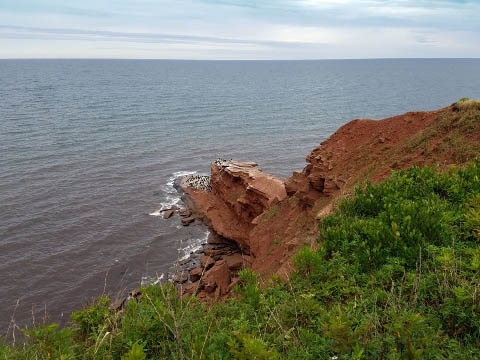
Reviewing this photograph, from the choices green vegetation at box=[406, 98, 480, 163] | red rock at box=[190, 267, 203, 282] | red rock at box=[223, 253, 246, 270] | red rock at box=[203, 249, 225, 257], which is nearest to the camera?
green vegetation at box=[406, 98, 480, 163]

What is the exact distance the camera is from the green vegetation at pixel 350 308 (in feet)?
15.3

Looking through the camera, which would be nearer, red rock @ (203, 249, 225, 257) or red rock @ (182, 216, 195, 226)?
red rock @ (203, 249, 225, 257)

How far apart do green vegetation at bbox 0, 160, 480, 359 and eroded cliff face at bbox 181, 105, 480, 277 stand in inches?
74.4

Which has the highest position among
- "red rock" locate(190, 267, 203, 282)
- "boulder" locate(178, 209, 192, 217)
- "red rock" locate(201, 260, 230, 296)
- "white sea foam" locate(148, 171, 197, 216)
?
"white sea foam" locate(148, 171, 197, 216)

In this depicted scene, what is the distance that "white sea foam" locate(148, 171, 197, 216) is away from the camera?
113 feet

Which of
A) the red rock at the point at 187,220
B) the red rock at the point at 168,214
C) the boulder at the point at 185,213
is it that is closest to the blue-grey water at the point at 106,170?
the red rock at the point at 168,214

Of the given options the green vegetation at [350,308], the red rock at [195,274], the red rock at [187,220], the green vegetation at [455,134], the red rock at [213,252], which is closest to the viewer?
the green vegetation at [350,308]

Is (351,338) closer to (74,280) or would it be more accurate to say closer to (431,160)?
(431,160)

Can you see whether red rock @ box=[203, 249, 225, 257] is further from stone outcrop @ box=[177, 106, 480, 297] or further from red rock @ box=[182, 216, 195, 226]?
red rock @ box=[182, 216, 195, 226]

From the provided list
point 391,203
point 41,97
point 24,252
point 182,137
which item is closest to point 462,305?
point 391,203

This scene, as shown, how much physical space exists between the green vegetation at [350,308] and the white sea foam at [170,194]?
27.2m

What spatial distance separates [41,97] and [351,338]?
10217cm

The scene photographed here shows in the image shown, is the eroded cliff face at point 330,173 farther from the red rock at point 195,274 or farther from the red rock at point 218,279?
the red rock at point 195,274

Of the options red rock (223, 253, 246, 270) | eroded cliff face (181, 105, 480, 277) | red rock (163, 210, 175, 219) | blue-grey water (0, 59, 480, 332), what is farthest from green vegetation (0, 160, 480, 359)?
red rock (163, 210, 175, 219)
